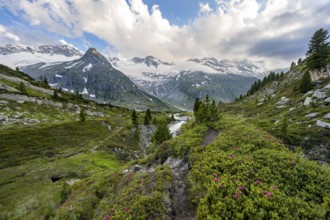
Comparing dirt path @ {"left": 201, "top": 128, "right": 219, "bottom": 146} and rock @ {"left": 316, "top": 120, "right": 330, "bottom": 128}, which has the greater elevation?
rock @ {"left": 316, "top": 120, "right": 330, "bottom": 128}

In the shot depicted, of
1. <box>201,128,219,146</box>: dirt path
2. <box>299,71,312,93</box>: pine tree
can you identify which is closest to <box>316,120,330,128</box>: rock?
<box>201,128,219,146</box>: dirt path

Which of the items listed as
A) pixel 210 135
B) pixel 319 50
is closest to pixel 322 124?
pixel 210 135

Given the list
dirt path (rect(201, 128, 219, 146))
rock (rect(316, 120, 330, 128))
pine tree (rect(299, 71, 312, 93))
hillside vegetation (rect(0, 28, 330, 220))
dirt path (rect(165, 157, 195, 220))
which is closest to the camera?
hillside vegetation (rect(0, 28, 330, 220))

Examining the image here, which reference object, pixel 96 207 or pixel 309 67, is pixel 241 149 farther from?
pixel 309 67

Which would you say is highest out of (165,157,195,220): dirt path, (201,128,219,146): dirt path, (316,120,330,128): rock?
(316,120,330,128): rock

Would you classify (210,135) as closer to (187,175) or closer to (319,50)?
(187,175)

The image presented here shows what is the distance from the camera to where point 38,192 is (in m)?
29.2

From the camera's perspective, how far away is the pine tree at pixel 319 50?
6164 cm

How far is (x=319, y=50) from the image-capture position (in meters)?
62.2

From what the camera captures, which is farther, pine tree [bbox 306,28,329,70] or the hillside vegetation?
pine tree [bbox 306,28,329,70]

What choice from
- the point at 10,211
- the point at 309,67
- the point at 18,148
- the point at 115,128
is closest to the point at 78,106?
the point at 115,128

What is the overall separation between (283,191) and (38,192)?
37054mm

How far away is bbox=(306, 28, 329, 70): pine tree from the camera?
6164 cm

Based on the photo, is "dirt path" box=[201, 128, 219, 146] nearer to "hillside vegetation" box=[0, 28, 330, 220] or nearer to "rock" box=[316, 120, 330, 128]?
"hillside vegetation" box=[0, 28, 330, 220]
